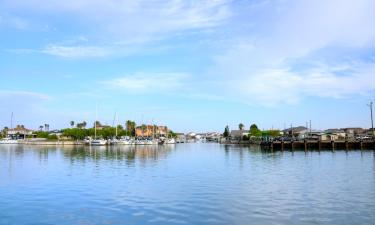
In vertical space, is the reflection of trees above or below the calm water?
above

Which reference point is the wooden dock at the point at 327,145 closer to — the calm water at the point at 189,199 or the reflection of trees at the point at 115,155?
the reflection of trees at the point at 115,155

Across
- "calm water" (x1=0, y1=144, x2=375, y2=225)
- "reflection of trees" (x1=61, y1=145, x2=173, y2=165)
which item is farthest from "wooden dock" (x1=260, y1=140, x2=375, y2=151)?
"calm water" (x1=0, y1=144, x2=375, y2=225)

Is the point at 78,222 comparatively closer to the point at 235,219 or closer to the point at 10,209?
the point at 10,209

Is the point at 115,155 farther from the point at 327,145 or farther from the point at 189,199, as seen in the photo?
the point at 189,199

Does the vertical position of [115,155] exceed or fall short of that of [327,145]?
it falls short

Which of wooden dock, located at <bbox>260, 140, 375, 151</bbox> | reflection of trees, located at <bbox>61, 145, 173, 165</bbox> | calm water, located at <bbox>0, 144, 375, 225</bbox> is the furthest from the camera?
wooden dock, located at <bbox>260, 140, 375, 151</bbox>

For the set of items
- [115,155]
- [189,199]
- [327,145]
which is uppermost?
[327,145]

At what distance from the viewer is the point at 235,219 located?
22.4 meters

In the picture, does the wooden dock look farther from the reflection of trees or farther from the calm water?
the calm water

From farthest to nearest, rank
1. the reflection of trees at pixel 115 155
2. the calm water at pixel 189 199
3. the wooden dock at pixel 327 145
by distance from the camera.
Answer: the wooden dock at pixel 327 145, the reflection of trees at pixel 115 155, the calm water at pixel 189 199

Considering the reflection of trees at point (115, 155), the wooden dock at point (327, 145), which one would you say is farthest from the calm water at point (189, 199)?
the wooden dock at point (327, 145)

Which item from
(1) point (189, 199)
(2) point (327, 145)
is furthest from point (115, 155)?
(1) point (189, 199)

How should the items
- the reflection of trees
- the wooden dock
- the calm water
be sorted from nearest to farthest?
the calm water, the reflection of trees, the wooden dock

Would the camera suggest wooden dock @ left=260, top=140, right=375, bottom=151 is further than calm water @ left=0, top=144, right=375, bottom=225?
Yes
